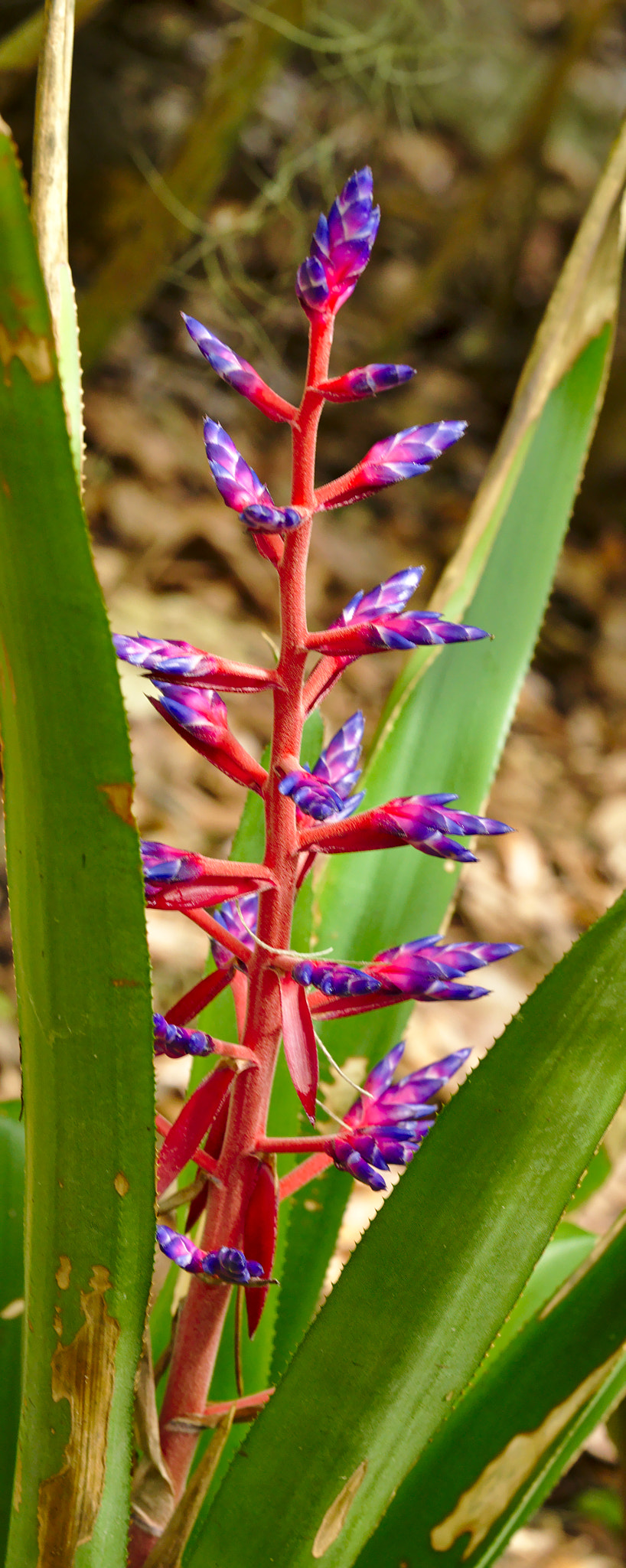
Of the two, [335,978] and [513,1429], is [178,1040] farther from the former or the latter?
[513,1429]

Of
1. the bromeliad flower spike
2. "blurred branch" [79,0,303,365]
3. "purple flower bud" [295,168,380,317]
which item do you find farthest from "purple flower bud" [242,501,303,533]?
"blurred branch" [79,0,303,365]

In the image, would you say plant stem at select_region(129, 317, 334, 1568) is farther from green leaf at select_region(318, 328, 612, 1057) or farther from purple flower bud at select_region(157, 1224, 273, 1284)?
green leaf at select_region(318, 328, 612, 1057)

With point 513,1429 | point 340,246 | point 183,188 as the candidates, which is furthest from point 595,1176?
point 183,188

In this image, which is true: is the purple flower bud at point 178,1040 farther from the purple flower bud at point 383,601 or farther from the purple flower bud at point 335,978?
the purple flower bud at point 383,601

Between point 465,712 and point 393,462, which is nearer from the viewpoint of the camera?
point 393,462

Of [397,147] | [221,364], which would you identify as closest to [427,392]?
[397,147]

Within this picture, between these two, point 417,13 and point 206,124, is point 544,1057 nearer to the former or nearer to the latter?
point 206,124
